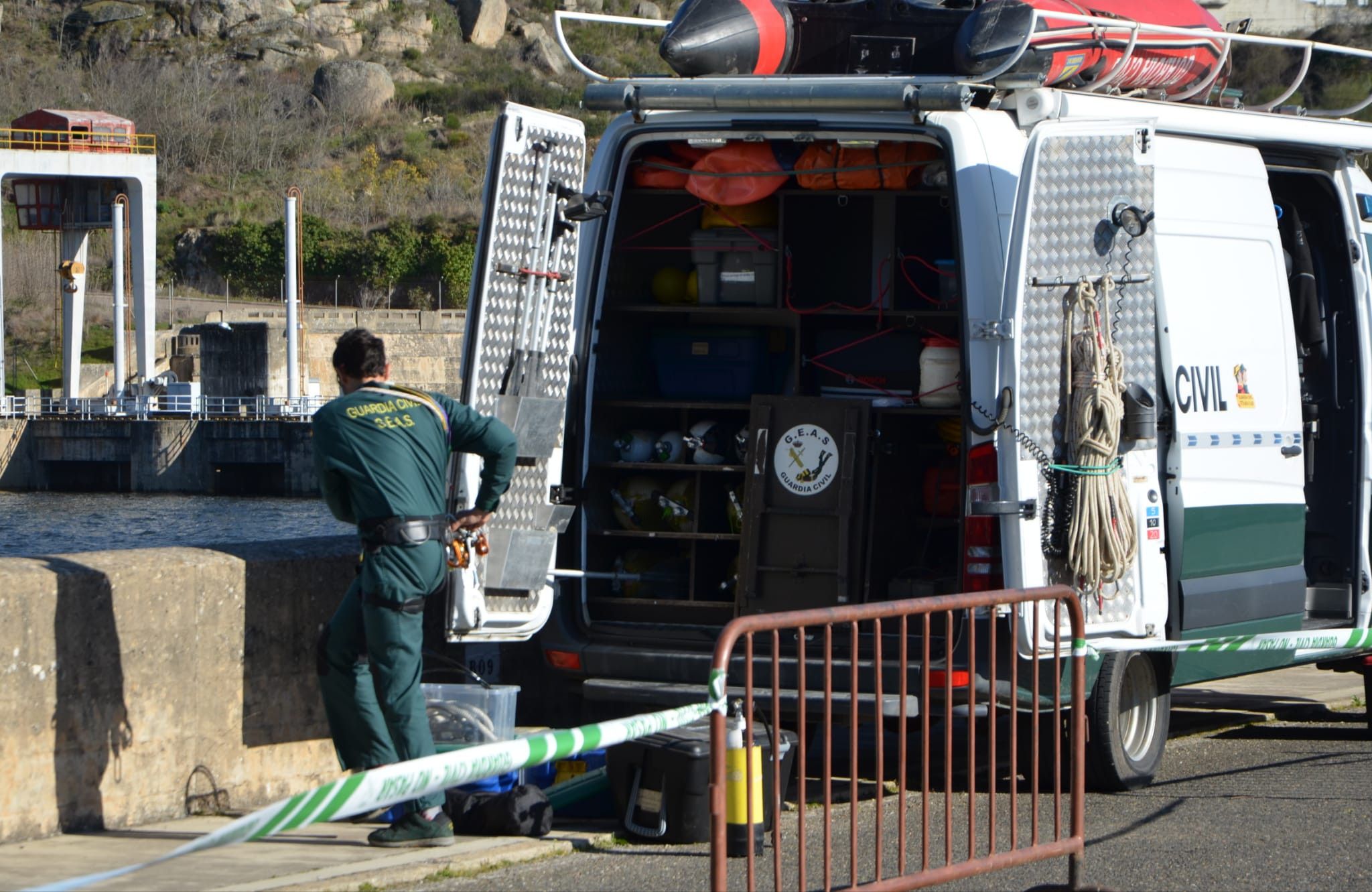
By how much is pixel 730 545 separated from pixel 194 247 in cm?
8138

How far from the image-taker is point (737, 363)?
25.7 feet

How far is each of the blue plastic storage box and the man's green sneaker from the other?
8.60 feet

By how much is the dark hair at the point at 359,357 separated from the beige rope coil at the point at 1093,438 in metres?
2.30

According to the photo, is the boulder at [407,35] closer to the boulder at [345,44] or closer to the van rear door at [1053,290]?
the boulder at [345,44]

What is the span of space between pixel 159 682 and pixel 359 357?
1.23m

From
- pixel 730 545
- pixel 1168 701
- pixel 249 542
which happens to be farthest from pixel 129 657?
pixel 1168 701

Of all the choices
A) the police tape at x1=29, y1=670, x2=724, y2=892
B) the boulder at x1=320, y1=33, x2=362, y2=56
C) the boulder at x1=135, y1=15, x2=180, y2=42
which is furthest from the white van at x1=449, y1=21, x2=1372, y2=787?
the boulder at x1=320, y1=33, x2=362, y2=56

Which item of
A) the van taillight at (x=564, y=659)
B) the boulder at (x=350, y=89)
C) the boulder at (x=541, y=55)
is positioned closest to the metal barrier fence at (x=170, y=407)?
the boulder at (x=350, y=89)

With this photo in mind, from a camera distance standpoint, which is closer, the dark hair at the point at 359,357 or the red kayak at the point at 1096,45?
the dark hair at the point at 359,357

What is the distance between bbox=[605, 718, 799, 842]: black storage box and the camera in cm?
600

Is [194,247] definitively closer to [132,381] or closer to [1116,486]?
[132,381]

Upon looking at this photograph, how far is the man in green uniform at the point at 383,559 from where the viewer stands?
5832mm

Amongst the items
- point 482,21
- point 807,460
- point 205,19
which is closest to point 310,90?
point 205,19

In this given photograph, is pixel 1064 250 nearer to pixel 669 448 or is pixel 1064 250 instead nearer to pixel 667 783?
pixel 669 448
